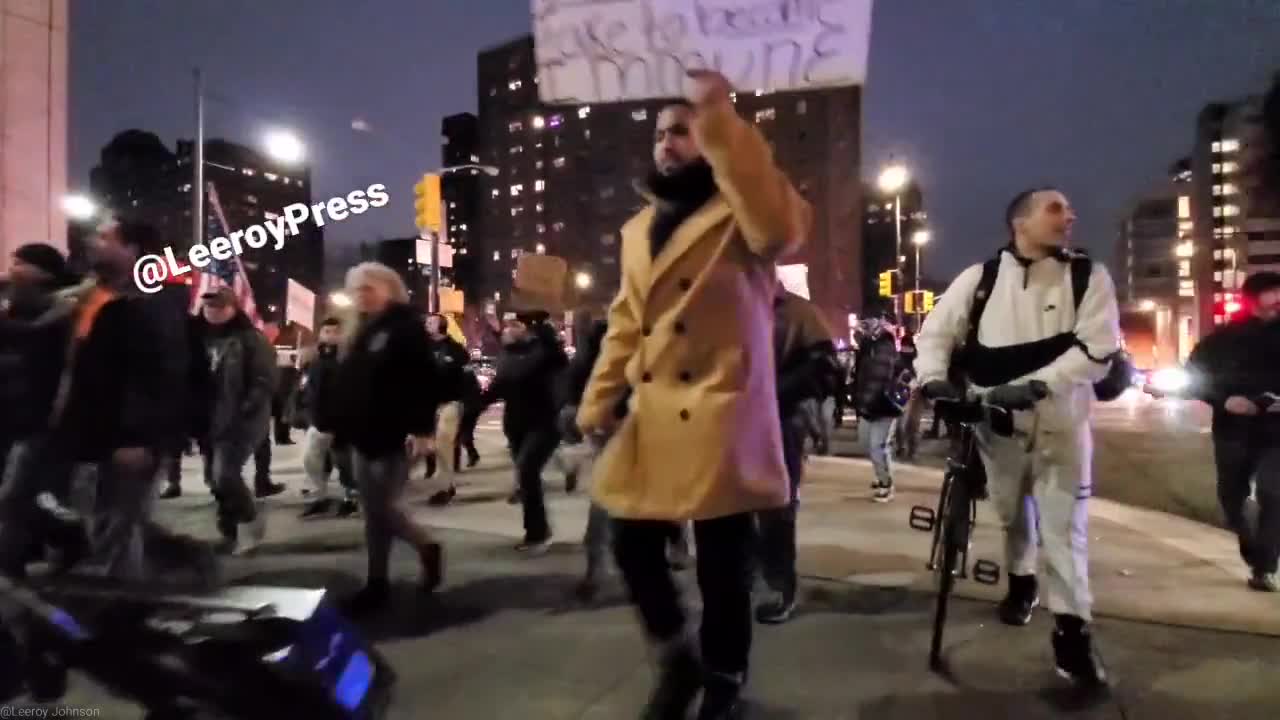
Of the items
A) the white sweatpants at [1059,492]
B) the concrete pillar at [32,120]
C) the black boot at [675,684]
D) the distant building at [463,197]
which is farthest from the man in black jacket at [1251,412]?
the distant building at [463,197]

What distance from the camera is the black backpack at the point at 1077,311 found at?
173 inches

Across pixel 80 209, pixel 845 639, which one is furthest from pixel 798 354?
pixel 80 209

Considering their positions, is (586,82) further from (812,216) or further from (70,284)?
(812,216)

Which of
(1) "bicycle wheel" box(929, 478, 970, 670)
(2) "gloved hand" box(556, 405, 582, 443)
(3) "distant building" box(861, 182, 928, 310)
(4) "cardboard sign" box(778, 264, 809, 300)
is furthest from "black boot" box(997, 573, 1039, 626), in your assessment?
(3) "distant building" box(861, 182, 928, 310)

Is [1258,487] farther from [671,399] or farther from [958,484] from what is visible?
[671,399]

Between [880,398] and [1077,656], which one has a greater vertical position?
[880,398]

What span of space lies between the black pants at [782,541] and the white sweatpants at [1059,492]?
3.21 feet

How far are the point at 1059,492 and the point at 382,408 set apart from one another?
3.10 metres

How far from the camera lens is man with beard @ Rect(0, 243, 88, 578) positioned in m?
4.85

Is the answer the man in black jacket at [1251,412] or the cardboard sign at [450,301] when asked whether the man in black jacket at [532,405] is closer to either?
the man in black jacket at [1251,412]

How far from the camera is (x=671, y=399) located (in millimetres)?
3229

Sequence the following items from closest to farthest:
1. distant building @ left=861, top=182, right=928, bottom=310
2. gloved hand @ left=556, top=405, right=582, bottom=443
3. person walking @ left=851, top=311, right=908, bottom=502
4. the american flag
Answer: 1. gloved hand @ left=556, top=405, right=582, bottom=443
2. person walking @ left=851, top=311, right=908, bottom=502
3. the american flag
4. distant building @ left=861, top=182, right=928, bottom=310

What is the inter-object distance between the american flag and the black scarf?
11.3 m

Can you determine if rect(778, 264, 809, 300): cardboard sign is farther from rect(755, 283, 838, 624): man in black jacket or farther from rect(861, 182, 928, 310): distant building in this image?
rect(861, 182, 928, 310): distant building
